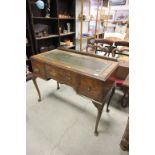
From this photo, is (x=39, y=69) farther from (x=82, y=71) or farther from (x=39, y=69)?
(x=82, y=71)

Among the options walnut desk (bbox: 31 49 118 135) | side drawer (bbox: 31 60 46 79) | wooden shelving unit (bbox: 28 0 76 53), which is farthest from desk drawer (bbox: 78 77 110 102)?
wooden shelving unit (bbox: 28 0 76 53)

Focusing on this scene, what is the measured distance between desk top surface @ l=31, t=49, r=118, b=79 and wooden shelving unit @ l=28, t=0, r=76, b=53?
4.14 ft

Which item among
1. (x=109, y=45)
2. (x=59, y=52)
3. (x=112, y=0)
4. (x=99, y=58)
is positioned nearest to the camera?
(x=99, y=58)

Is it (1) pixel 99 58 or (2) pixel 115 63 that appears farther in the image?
(1) pixel 99 58

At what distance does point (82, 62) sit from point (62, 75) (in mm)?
262

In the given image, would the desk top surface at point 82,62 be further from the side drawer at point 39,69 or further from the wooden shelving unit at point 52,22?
the wooden shelving unit at point 52,22

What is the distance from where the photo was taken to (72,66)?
137 centimetres

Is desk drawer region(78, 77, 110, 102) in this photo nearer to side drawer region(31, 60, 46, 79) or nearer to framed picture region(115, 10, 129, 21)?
side drawer region(31, 60, 46, 79)

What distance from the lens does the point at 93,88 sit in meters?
1.24

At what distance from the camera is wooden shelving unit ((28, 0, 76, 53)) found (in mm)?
2742

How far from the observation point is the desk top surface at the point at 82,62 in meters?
1.29
